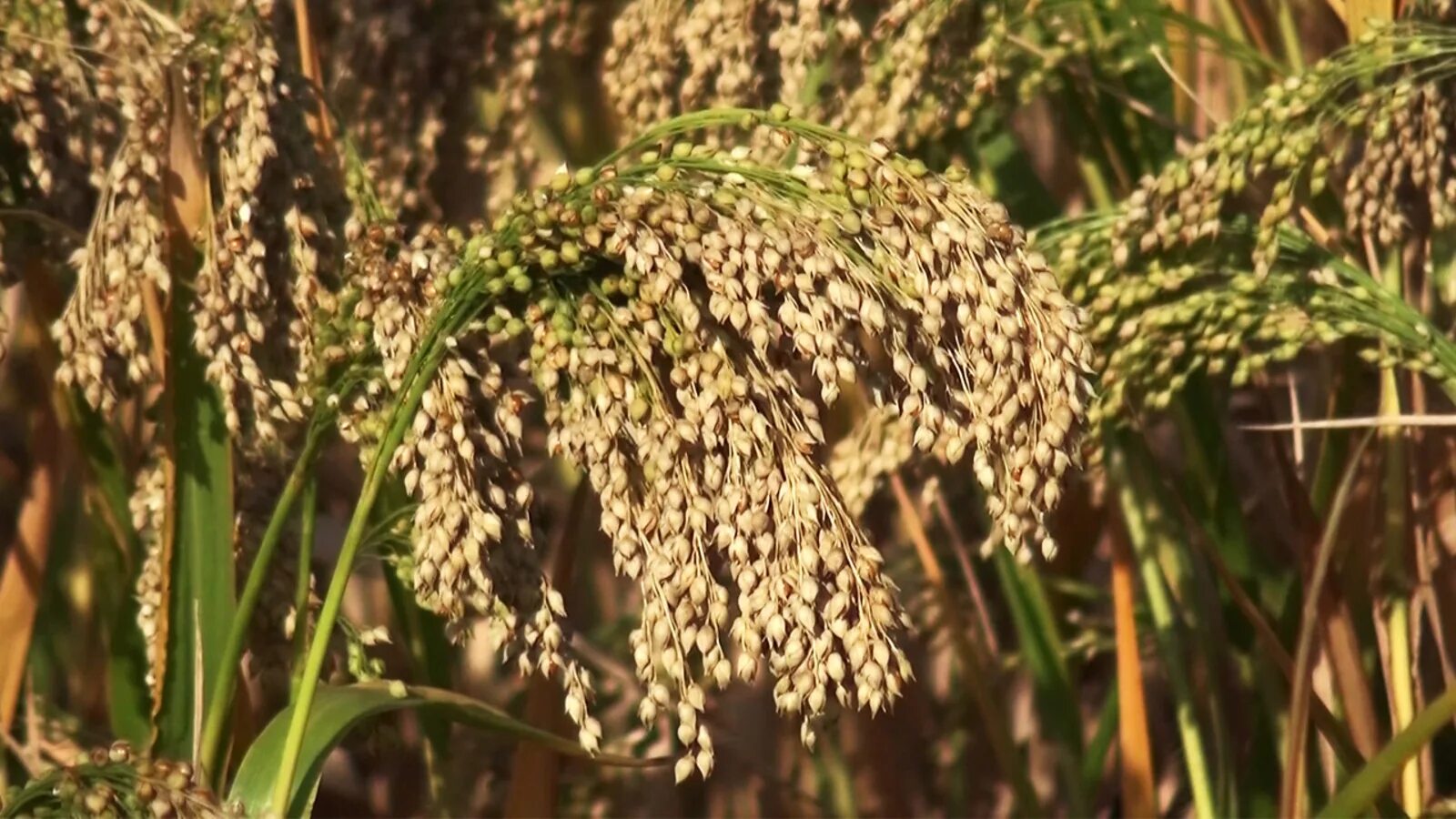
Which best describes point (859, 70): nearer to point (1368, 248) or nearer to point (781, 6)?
point (781, 6)

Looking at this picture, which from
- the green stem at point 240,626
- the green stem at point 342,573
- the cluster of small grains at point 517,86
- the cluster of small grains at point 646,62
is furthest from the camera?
the cluster of small grains at point 517,86

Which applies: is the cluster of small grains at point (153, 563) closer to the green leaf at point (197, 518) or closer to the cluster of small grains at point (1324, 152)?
the green leaf at point (197, 518)

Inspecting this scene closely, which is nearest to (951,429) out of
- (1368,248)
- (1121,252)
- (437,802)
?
(1121,252)

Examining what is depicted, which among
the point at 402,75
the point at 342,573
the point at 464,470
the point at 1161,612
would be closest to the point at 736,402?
the point at 464,470

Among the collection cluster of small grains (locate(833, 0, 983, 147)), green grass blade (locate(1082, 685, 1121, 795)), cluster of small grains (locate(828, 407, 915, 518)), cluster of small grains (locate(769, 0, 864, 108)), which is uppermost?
cluster of small grains (locate(769, 0, 864, 108))

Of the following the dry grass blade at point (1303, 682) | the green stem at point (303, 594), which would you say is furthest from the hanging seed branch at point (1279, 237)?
the green stem at point (303, 594)

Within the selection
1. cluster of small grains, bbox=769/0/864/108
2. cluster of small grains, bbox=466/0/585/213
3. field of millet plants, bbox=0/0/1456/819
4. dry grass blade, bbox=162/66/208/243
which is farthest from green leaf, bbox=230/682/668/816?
cluster of small grains, bbox=466/0/585/213

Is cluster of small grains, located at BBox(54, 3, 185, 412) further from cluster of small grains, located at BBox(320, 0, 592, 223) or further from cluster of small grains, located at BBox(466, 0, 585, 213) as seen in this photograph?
cluster of small grains, located at BBox(466, 0, 585, 213)
